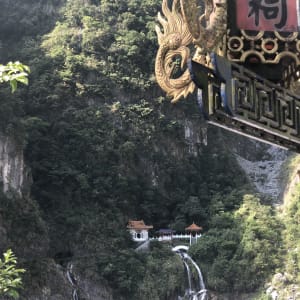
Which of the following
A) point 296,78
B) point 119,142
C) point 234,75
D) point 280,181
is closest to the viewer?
point 234,75

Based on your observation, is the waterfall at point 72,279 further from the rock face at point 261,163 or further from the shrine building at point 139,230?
the rock face at point 261,163

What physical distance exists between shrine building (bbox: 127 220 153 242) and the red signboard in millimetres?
24388

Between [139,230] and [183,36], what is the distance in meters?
24.6

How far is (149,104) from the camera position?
31.6 meters

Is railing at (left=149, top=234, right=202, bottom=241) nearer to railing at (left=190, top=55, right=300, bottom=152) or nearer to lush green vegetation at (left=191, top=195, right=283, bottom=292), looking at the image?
lush green vegetation at (left=191, top=195, right=283, bottom=292)

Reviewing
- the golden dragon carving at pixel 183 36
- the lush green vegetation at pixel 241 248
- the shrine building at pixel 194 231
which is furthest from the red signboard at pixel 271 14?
the shrine building at pixel 194 231

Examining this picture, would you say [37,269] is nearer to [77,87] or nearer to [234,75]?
[77,87]

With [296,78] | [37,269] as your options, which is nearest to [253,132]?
[296,78]

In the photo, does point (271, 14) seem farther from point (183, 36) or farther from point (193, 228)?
point (193, 228)

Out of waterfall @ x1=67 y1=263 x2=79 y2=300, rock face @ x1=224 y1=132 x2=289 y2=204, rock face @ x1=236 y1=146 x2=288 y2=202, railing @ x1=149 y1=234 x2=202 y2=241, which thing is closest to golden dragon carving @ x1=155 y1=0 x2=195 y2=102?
waterfall @ x1=67 y1=263 x2=79 y2=300

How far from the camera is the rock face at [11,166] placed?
23859mm

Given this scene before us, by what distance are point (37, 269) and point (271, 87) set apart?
2057 centimetres

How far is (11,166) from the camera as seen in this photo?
24.4 metres

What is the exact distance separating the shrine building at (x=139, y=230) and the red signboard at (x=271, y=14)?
24388 mm
